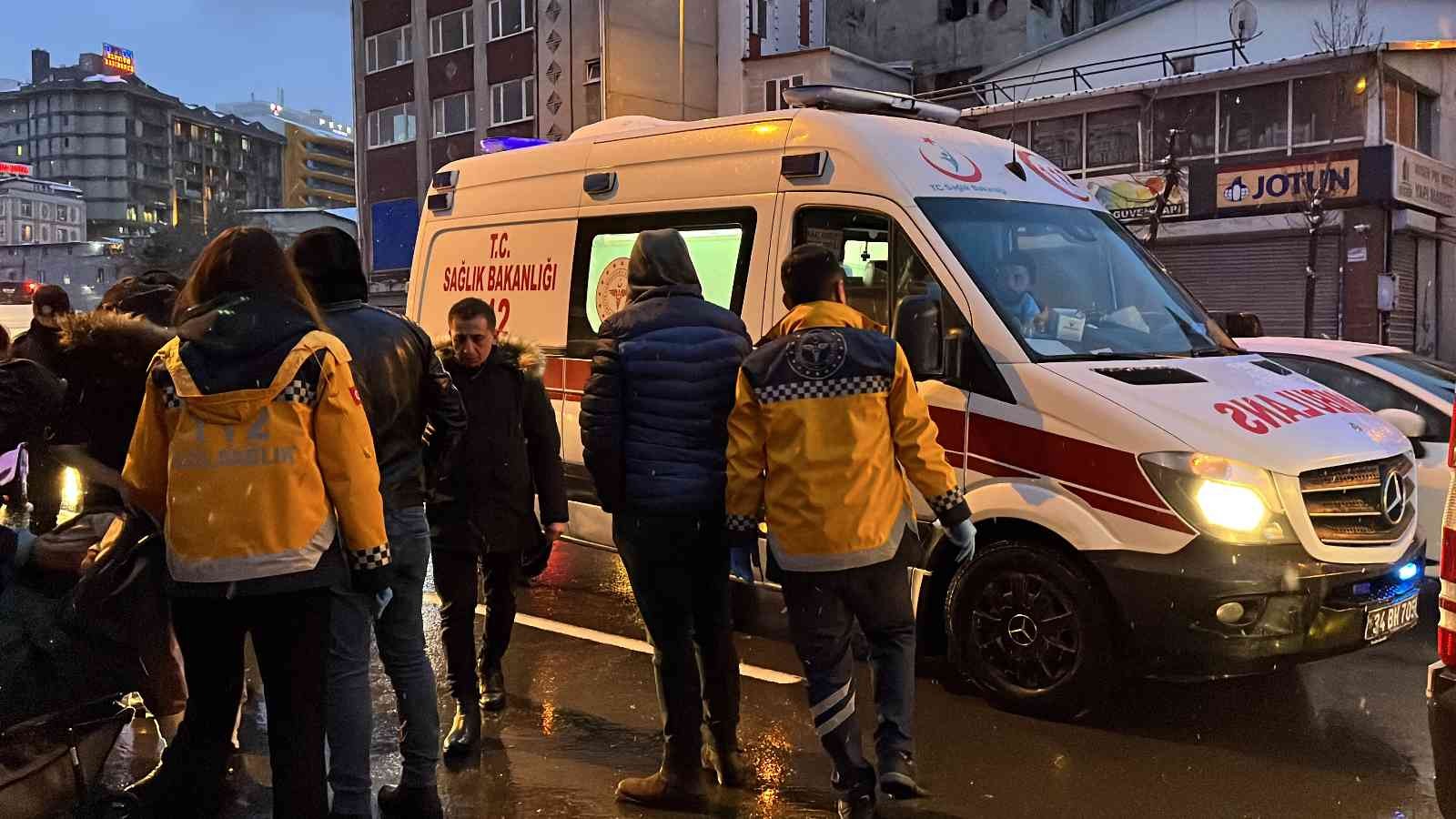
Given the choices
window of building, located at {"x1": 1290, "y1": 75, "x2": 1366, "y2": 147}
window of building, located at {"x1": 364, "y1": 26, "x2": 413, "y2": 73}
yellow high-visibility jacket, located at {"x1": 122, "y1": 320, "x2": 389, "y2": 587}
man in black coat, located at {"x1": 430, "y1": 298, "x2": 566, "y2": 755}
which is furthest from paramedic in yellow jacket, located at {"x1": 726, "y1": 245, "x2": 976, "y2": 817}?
window of building, located at {"x1": 364, "y1": 26, "x2": 413, "y2": 73}

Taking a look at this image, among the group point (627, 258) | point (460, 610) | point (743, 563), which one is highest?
point (627, 258)

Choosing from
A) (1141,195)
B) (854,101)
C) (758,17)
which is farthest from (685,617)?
(758,17)

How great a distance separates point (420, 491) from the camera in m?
3.98

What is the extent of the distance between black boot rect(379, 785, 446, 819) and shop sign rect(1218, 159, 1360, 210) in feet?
72.3

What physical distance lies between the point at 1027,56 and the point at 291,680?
102 ft

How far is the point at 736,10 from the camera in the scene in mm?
36969

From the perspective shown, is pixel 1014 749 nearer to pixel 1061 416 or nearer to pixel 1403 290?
pixel 1061 416

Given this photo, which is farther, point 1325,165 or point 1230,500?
point 1325,165

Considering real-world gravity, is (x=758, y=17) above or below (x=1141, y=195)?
above

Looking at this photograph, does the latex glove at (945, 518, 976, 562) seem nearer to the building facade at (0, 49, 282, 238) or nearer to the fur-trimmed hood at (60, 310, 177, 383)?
the fur-trimmed hood at (60, 310, 177, 383)

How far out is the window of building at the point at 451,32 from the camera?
4200cm

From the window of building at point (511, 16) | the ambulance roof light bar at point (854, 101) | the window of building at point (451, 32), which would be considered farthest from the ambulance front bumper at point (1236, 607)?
the window of building at point (451, 32)

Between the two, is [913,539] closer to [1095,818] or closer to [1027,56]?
[1095,818]

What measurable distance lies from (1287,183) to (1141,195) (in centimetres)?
288
